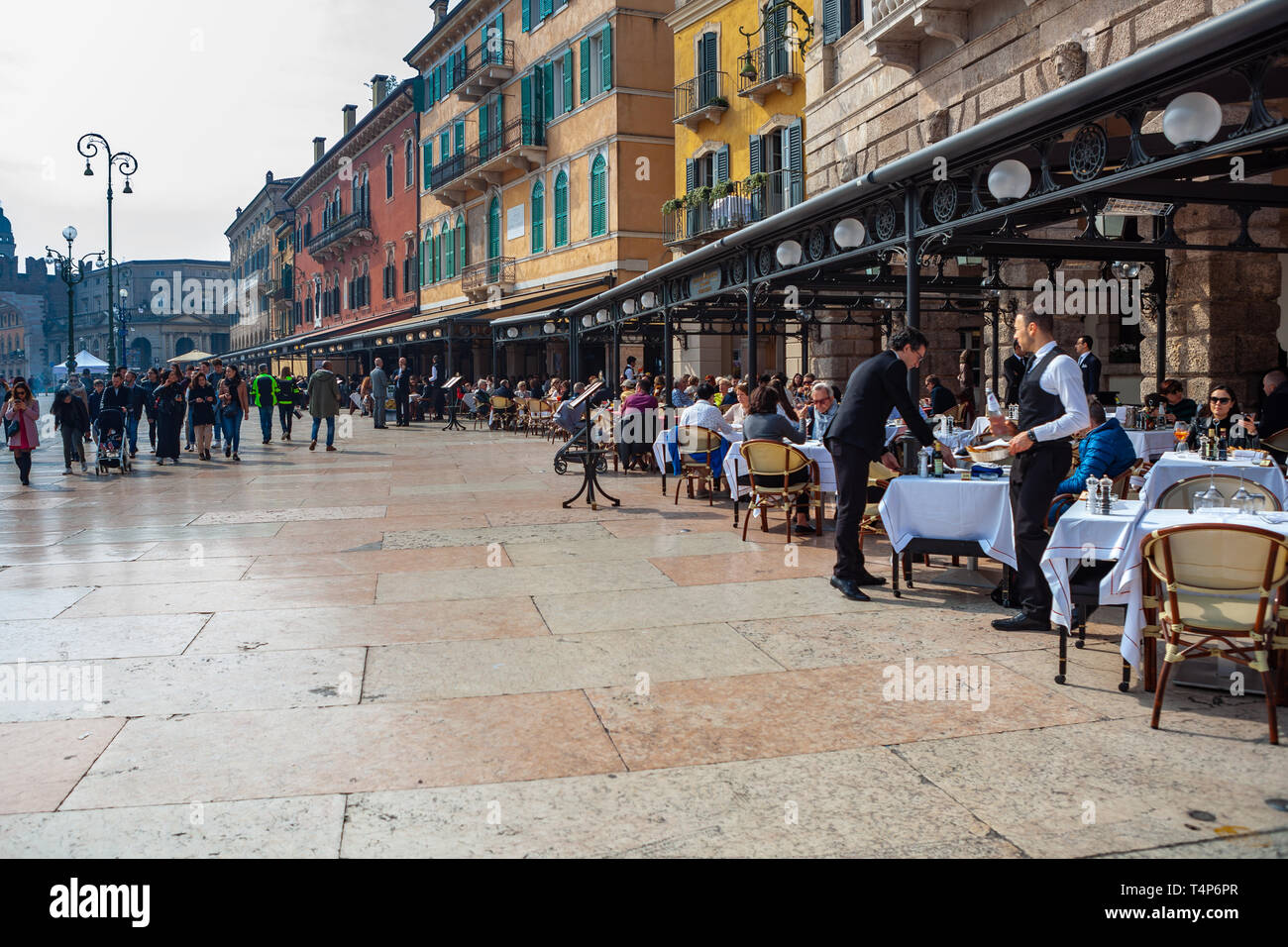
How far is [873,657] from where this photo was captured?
534 centimetres

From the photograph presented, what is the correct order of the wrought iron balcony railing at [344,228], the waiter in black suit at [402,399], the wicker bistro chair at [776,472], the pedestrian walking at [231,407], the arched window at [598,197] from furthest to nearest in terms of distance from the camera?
the wrought iron balcony railing at [344,228] → the arched window at [598,197] → the waiter in black suit at [402,399] → the pedestrian walking at [231,407] → the wicker bistro chair at [776,472]

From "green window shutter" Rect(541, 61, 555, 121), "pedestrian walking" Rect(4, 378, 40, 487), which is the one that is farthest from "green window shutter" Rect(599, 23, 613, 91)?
"pedestrian walking" Rect(4, 378, 40, 487)

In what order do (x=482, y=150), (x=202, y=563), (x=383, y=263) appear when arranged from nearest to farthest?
(x=202, y=563), (x=482, y=150), (x=383, y=263)

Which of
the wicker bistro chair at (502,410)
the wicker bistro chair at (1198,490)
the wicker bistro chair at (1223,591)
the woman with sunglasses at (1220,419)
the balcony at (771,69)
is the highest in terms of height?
the balcony at (771,69)

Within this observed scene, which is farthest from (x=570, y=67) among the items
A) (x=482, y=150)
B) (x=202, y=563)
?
(x=202, y=563)

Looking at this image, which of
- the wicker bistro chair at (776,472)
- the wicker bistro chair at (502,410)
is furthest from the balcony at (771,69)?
the wicker bistro chair at (776,472)

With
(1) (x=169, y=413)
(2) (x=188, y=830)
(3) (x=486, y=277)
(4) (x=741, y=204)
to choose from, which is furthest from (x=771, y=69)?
(2) (x=188, y=830)

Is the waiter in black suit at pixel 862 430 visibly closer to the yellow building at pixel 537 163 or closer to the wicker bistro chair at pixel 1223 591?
the wicker bistro chair at pixel 1223 591

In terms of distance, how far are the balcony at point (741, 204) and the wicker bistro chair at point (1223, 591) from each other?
1833cm

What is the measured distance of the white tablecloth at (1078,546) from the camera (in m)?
4.89

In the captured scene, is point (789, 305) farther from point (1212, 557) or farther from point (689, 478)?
point (1212, 557)

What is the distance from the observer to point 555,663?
530 centimetres

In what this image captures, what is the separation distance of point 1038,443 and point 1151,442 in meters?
5.40

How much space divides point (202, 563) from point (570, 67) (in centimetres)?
2510
